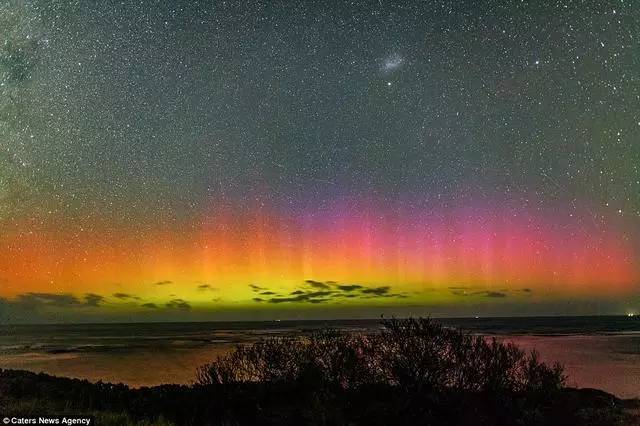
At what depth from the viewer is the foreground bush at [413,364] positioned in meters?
12.9

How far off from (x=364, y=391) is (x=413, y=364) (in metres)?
1.40

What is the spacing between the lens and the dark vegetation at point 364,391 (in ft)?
36.4

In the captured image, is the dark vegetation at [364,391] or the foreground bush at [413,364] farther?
the foreground bush at [413,364]

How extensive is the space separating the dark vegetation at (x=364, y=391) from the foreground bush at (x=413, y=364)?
0.09 feet

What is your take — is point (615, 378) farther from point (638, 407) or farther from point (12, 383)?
point (12, 383)

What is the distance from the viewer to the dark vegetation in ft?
36.4

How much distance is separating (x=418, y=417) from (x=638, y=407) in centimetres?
648

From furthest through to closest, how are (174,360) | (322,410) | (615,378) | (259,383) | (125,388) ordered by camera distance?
(174,360) → (615,378) → (125,388) → (259,383) → (322,410)

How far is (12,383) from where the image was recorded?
15898 mm

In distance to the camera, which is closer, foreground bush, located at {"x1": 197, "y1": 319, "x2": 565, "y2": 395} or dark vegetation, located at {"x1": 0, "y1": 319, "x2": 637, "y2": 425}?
dark vegetation, located at {"x1": 0, "y1": 319, "x2": 637, "y2": 425}

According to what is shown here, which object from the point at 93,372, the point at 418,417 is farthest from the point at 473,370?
the point at 93,372

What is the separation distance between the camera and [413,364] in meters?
13.2

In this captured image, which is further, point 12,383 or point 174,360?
point 174,360

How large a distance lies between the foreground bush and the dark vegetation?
27 millimetres
